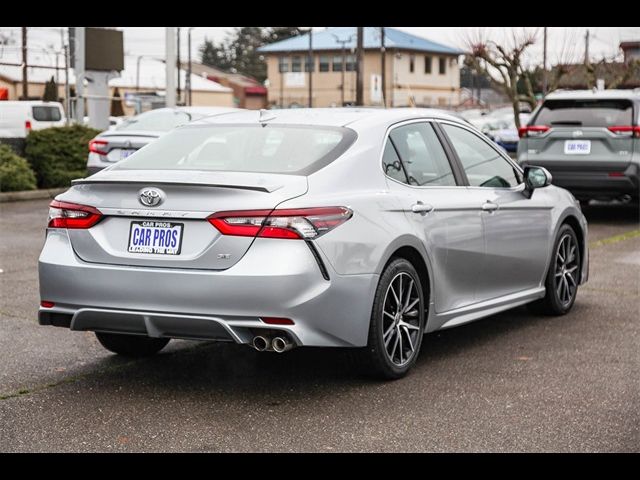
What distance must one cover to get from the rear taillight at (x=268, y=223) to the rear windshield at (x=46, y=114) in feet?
106

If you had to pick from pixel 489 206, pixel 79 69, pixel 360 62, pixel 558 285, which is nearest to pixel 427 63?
pixel 360 62

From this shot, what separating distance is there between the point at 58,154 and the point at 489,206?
1341 cm

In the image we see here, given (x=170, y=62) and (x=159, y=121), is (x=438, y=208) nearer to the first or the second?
(x=159, y=121)

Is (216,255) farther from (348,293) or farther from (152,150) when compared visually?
(152,150)

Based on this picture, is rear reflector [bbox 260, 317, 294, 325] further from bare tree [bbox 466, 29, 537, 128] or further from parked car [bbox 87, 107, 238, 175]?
bare tree [bbox 466, 29, 537, 128]

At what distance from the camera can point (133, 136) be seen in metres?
16.1

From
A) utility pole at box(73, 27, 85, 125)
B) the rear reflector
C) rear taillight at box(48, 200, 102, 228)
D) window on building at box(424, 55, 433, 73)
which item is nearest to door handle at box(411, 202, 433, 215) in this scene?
the rear reflector

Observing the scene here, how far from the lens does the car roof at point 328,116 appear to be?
6469 millimetres

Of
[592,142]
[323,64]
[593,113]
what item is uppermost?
[323,64]

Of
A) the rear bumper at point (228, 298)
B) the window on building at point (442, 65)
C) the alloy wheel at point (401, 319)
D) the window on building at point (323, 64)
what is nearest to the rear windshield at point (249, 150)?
the rear bumper at point (228, 298)

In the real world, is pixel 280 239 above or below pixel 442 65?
below

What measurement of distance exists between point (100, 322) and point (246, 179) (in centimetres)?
105

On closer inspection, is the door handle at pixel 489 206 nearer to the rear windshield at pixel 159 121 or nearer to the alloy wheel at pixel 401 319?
the alloy wheel at pixel 401 319

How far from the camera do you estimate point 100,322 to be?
5656 mm
